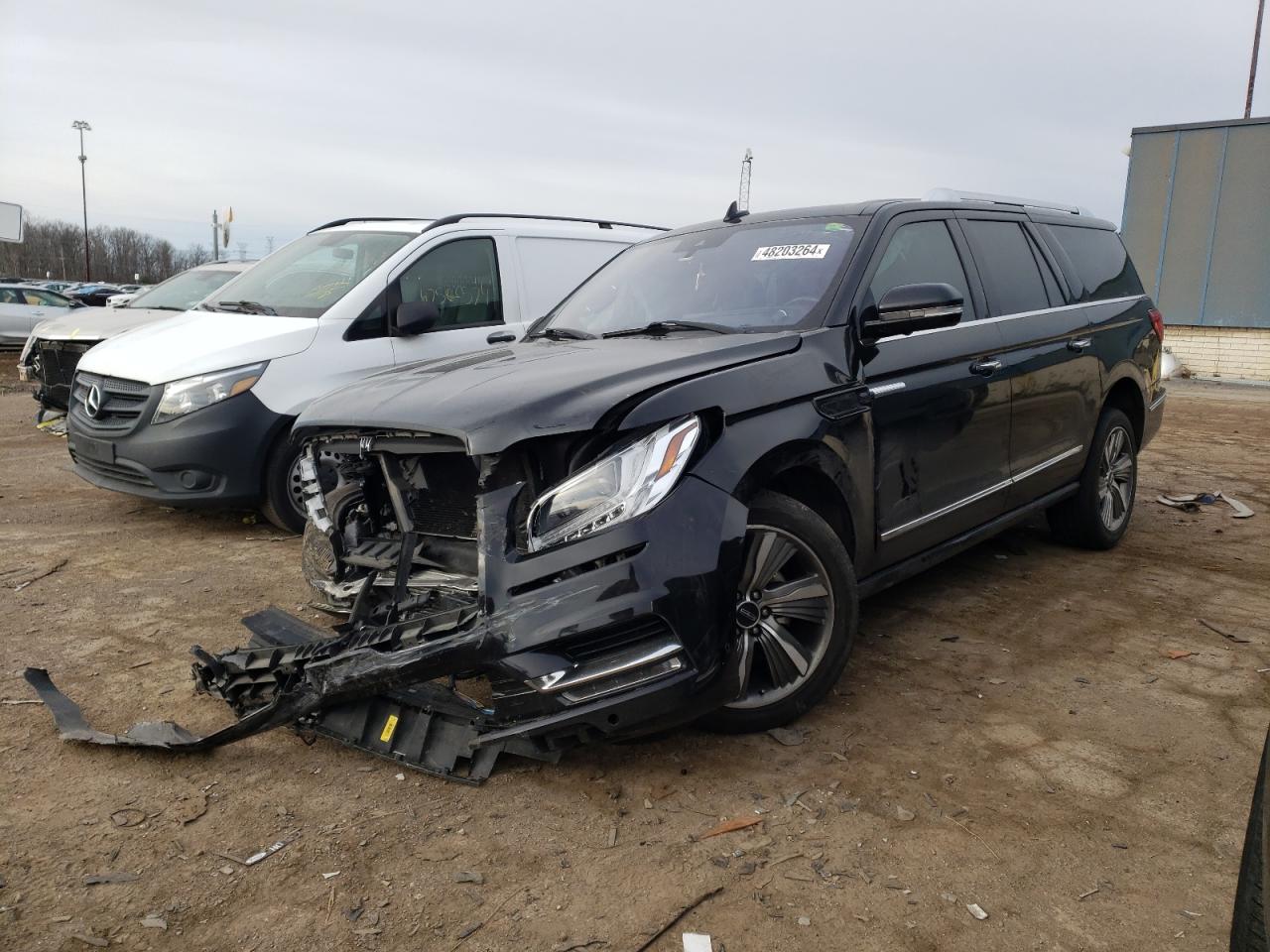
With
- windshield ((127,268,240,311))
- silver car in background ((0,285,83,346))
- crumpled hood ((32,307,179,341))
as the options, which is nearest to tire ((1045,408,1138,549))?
crumpled hood ((32,307,179,341))

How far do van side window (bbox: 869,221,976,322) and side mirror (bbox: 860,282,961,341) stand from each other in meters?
0.17

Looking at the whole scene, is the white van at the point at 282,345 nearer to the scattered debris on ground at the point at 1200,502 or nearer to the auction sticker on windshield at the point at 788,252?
the auction sticker on windshield at the point at 788,252

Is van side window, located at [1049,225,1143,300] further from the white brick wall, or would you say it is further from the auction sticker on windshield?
the white brick wall

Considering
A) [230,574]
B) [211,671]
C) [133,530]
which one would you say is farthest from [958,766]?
[133,530]

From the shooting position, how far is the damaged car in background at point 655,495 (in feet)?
8.87

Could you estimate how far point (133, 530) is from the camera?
5.98m

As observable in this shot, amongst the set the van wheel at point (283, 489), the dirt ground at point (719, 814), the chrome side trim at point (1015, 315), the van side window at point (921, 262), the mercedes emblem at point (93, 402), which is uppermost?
the van side window at point (921, 262)

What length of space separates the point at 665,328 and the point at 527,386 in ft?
3.19

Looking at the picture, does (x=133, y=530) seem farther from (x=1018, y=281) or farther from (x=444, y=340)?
(x=1018, y=281)

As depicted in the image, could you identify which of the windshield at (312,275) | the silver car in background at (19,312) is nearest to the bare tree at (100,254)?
the silver car in background at (19,312)

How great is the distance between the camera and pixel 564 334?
4.23m

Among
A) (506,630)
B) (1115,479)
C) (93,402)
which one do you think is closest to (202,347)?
(93,402)

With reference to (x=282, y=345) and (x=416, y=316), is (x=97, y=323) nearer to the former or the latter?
(x=282, y=345)

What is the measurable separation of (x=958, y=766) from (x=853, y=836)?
59cm
